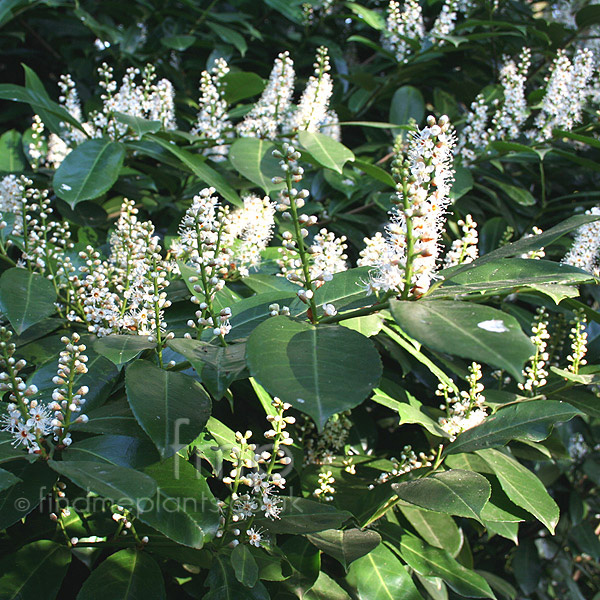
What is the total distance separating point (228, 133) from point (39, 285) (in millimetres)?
1376

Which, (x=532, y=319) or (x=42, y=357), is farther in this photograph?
(x=532, y=319)

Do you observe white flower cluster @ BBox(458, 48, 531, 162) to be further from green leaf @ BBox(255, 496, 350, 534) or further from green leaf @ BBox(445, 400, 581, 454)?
green leaf @ BBox(255, 496, 350, 534)

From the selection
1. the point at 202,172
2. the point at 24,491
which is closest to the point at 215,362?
the point at 24,491

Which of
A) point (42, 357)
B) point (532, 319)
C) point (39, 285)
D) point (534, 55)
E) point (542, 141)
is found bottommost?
point (532, 319)

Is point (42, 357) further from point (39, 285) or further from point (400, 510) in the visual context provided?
point (400, 510)

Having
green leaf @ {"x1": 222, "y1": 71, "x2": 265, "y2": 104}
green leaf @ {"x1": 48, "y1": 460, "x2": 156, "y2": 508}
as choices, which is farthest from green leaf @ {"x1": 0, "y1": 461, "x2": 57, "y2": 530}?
green leaf @ {"x1": 222, "y1": 71, "x2": 265, "y2": 104}

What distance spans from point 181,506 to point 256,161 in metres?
1.40

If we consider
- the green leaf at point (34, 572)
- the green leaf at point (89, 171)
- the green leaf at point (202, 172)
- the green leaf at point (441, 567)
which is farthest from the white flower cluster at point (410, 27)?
the green leaf at point (34, 572)

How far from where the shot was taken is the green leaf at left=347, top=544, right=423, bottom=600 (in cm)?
162

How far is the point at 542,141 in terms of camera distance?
2910 mm

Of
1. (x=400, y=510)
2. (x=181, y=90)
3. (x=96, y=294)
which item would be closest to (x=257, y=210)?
(x=96, y=294)

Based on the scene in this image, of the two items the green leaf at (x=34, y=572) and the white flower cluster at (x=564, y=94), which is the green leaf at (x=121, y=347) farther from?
the white flower cluster at (x=564, y=94)

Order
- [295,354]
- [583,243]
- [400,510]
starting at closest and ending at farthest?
[295,354] < [400,510] < [583,243]

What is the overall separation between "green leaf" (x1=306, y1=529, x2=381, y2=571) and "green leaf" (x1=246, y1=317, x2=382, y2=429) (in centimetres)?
66
